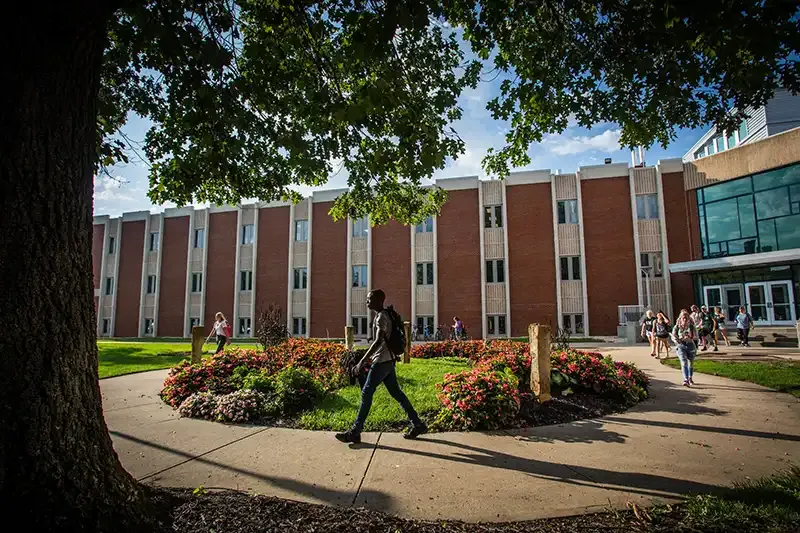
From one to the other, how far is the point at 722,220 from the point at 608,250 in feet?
21.7

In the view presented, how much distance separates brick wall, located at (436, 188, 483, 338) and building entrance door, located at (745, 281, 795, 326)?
1561cm

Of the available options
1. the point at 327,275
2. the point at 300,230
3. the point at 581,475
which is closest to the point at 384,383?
the point at 581,475

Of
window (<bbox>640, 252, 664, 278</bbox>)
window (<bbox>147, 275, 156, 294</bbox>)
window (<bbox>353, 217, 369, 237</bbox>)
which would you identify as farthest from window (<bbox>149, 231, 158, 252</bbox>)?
window (<bbox>640, 252, 664, 278</bbox>)

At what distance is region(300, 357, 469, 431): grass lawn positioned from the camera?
19.1 ft

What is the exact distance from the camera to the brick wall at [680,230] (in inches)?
1021

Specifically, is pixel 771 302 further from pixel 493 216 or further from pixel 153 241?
pixel 153 241

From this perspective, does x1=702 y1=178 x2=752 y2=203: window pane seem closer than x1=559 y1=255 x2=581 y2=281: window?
Yes

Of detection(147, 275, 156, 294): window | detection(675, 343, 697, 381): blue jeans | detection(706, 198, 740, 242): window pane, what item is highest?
detection(706, 198, 740, 242): window pane

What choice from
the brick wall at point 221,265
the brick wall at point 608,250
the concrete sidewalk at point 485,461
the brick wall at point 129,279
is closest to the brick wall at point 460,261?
the brick wall at point 608,250

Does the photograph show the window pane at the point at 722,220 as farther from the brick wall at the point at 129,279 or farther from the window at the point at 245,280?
the brick wall at the point at 129,279

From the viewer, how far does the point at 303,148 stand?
492 centimetres

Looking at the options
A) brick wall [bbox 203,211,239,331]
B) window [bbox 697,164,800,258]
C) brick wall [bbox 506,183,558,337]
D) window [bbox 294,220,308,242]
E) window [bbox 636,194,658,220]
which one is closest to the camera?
window [bbox 697,164,800,258]

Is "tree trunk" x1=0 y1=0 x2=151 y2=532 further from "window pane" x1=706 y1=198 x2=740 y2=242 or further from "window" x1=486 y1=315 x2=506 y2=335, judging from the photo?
"window pane" x1=706 y1=198 x2=740 y2=242

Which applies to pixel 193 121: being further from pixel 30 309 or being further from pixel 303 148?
pixel 30 309
